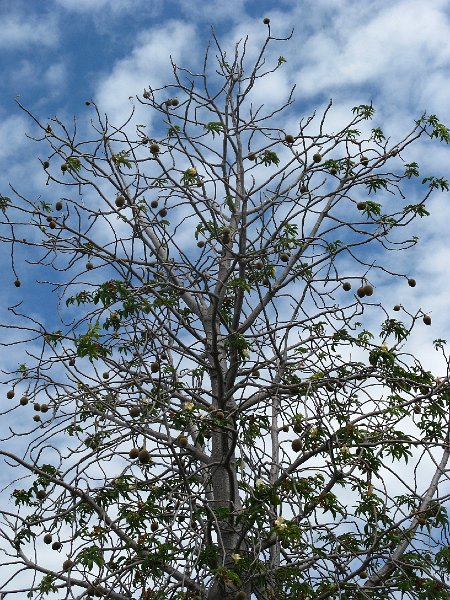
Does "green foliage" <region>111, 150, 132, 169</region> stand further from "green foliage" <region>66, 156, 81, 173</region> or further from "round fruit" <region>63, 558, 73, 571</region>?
"round fruit" <region>63, 558, 73, 571</region>

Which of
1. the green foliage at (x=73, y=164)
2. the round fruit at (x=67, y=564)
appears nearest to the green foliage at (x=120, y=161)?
the green foliage at (x=73, y=164)

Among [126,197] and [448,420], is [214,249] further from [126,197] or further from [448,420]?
[448,420]

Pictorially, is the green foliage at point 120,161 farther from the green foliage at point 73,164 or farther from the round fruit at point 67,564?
the round fruit at point 67,564

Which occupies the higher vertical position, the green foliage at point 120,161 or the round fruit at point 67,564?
the green foliage at point 120,161

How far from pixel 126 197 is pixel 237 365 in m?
1.91

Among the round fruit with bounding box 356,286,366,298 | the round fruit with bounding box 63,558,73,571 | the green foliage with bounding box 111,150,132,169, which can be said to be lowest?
the round fruit with bounding box 63,558,73,571

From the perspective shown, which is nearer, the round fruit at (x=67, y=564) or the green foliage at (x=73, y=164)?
the round fruit at (x=67, y=564)

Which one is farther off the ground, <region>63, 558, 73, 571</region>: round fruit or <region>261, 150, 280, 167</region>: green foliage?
<region>261, 150, 280, 167</region>: green foliage

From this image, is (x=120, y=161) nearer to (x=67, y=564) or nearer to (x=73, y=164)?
(x=73, y=164)

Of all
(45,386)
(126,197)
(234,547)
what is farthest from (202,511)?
(126,197)

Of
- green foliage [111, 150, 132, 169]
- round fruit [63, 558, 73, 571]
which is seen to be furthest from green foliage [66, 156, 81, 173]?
round fruit [63, 558, 73, 571]

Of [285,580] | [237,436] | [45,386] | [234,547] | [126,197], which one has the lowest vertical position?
[285,580]

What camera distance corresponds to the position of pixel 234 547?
6918 millimetres

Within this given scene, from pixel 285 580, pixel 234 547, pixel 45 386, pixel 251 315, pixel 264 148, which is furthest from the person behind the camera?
pixel 264 148
